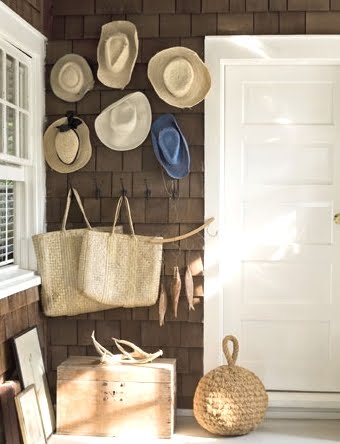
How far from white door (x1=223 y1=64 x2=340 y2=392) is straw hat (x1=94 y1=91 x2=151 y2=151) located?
19.6 inches

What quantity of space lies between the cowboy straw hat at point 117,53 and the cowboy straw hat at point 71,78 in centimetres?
9

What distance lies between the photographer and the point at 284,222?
468 cm

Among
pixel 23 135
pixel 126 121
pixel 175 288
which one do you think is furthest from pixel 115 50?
pixel 175 288

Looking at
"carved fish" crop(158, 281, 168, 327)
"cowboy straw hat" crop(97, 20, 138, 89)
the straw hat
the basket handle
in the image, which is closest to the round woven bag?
the basket handle

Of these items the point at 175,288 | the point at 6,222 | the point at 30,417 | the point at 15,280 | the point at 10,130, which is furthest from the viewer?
the point at 175,288

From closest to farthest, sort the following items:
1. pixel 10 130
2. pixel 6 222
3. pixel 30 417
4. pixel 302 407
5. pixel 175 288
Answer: pixel 30 417
pixel 10 130
pixel 6 222
pixel 175 288
pixel 302 407

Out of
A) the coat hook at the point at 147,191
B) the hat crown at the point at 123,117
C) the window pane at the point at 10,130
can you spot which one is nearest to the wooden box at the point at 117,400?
the coat hook at the point at 147,191

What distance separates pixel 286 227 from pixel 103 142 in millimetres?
1177

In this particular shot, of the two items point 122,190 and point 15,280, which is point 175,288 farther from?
point 15,280

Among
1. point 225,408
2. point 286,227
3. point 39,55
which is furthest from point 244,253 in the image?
point 39,55

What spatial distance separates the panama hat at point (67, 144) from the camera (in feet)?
14.8

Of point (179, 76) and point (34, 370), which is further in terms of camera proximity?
point (179, 76)

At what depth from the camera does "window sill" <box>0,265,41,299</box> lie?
3.89m

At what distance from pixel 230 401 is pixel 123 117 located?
65.9 inches
